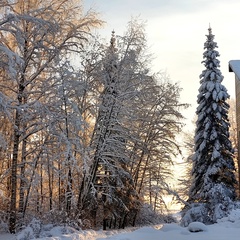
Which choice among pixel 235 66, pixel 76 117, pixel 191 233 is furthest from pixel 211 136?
pixel 191 233

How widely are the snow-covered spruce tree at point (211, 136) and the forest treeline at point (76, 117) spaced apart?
2.83 metres

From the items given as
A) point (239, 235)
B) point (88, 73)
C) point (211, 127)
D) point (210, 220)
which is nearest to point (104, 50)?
point (88, 73)

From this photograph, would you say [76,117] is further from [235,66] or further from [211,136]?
[235,66]

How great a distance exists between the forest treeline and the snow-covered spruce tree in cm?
283

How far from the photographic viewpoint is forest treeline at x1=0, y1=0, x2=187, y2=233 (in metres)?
13.8

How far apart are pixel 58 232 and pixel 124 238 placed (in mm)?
4319

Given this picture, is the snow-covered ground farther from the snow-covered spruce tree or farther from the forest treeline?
the snow-covered spruce tree

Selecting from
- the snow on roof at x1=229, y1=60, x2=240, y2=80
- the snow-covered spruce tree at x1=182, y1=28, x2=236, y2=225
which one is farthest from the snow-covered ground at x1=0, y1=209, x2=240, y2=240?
the snow on roof at x1=229, y1=60, x2=240, y2=80

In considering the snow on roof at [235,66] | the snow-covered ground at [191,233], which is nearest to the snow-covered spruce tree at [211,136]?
the snow on roof at [235,66]

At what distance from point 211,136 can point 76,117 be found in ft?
26.8

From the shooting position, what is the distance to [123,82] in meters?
18.1

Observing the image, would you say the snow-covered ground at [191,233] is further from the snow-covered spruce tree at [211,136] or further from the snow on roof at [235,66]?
the snow on roof at [235,66]

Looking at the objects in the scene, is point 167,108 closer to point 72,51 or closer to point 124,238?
point 72,51

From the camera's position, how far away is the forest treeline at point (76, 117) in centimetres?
1384
